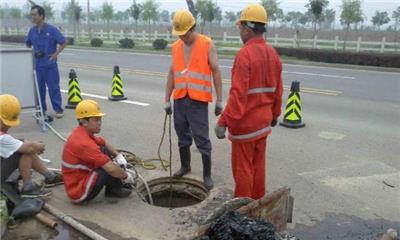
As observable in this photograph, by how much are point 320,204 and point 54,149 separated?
3.80 metres

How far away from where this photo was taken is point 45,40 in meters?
7.52

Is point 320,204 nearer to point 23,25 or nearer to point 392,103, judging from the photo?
point 392,103

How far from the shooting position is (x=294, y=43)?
24547 mm

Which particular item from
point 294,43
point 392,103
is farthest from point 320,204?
point 294,43

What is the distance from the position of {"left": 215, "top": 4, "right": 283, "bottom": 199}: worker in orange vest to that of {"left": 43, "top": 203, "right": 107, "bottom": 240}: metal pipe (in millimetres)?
1376

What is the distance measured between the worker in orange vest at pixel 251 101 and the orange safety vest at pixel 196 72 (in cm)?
68

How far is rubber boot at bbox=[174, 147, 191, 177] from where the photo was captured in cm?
501

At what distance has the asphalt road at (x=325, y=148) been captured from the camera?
4.32 meters

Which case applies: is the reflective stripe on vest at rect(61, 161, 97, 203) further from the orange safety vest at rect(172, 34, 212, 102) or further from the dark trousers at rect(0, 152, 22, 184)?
the orange safety vest at rect(172, 34, 212, 102)

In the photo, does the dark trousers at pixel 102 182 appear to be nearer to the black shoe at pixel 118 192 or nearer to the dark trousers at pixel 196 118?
the black shoe at pixel 118 192

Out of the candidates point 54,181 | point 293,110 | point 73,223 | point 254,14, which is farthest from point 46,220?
point 293,110

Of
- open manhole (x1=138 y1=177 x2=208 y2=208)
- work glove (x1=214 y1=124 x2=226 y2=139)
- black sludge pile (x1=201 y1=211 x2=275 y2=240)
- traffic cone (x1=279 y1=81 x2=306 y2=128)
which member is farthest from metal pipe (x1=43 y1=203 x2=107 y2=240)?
traffic cone (x1=279 y1=81 x2=306 y2=128)

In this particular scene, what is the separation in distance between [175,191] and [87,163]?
4.27 ft

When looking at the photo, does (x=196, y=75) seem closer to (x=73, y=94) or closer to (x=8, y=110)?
(x=8, y=110)
